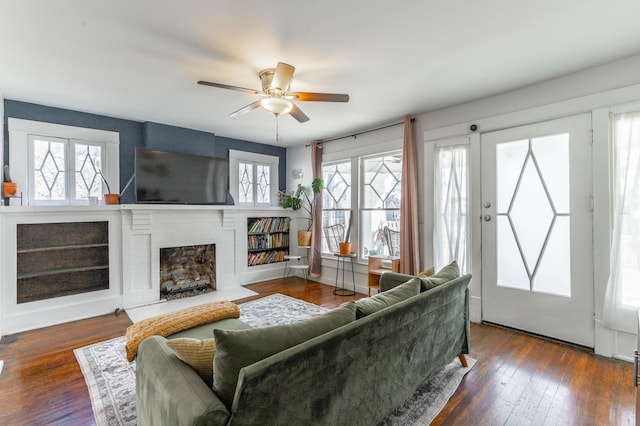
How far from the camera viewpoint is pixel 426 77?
2.79m

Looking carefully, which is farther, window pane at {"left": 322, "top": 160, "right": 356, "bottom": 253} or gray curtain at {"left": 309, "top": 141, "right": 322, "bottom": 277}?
gray curtain at {"left": 309, "top": 141, "right": 322, "bottom": 277}

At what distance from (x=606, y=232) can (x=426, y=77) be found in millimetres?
2099

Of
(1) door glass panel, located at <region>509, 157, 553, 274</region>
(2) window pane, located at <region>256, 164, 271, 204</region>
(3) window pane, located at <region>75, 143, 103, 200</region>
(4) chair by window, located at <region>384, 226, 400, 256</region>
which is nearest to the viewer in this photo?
(1) door glass panel, located at <region>509, 157, 553, 274</region>

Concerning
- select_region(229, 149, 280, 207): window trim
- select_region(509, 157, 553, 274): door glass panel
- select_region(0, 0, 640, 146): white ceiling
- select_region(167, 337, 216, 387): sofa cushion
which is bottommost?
select_region(167, 337, 216, 387): sofa cushion

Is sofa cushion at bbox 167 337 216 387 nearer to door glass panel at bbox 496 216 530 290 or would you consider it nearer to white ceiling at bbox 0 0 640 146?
white ceiling at bbox 0 0 640 146

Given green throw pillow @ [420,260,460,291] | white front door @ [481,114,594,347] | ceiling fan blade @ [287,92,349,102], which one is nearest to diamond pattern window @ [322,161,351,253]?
white front door @ [481,114,594,347]

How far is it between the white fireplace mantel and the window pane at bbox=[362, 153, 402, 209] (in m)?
1.97

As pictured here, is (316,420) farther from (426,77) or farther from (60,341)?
(60,341)

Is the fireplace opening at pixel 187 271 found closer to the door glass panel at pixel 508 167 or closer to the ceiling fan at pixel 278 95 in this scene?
the ceiling fan at pixel 278 95

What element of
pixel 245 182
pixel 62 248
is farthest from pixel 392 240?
pixel 62 248

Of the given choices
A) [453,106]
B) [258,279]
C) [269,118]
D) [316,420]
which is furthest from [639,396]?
[258,279]

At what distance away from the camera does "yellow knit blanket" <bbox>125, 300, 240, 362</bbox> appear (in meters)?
1.71

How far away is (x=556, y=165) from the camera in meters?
2.84

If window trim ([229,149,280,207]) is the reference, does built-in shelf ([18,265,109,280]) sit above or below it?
below
